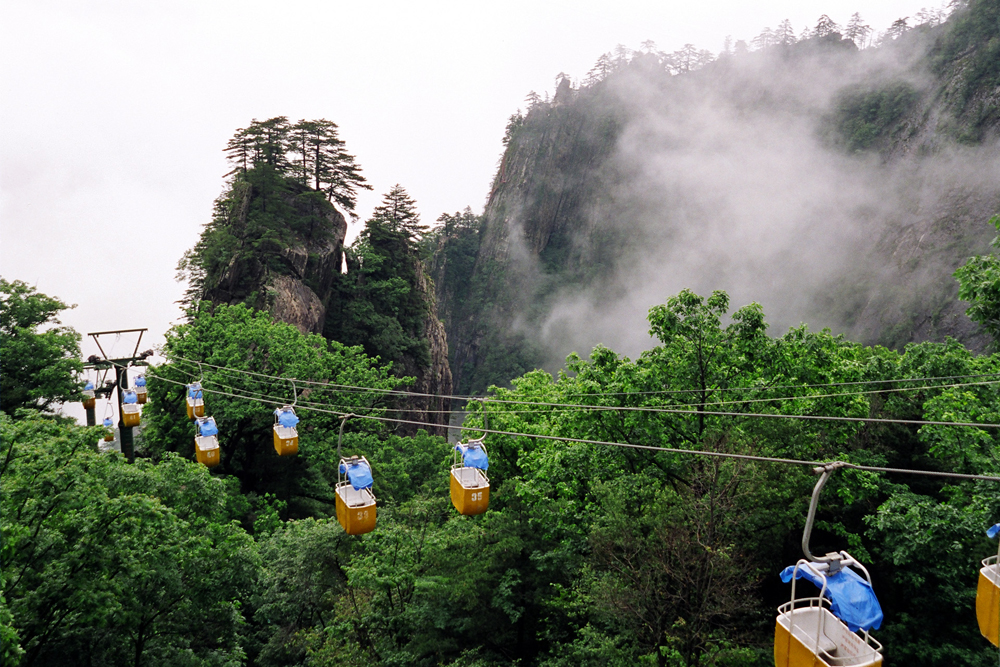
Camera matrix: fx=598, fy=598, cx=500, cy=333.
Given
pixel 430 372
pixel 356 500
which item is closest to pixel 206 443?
pixel 356 500

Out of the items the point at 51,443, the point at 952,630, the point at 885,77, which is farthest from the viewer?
the point at 885,77

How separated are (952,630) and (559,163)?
101 metres

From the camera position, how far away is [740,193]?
3772 inches

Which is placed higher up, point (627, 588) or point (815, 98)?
point (815, 98)

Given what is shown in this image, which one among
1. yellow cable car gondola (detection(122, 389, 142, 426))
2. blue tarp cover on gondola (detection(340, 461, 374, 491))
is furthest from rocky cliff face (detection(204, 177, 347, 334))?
blue tarp cover on gondola (detection(340, 461, 374, 491))

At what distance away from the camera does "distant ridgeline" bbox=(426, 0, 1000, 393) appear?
62531 millimetres

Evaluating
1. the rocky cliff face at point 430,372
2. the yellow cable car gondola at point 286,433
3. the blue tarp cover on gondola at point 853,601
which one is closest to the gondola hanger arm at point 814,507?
the blue tarp cover on gondola at point 853,601

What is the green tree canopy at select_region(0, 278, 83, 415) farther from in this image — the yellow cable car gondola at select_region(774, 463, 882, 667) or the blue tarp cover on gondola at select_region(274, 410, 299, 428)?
the yellow cable car gondola at select_region(774, 463, 882, 667)

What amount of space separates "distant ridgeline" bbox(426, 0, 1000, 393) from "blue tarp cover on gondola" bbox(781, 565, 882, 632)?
201 feet

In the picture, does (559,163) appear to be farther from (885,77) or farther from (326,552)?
(326,552)

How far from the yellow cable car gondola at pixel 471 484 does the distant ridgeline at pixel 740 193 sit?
59445 millimetres

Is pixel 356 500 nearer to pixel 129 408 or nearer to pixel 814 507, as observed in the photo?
pixel 814 507

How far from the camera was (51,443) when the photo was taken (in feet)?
35.8

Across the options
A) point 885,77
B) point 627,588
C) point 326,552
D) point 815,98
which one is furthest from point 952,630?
point 815,98
